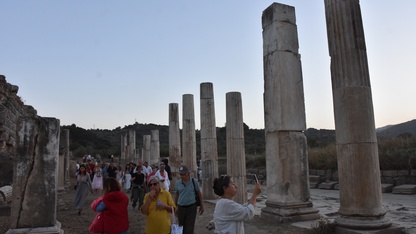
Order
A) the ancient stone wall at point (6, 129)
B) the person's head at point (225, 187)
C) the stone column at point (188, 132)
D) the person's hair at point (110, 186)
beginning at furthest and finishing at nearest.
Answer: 1. the stone column at point (188, 132)
2. the ancient stone wall at point (6, 129)
3. the person's hair at point (110, 186)
4. the person's head at point (225, 187)

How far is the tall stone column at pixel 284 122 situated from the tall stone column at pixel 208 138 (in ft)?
20.8

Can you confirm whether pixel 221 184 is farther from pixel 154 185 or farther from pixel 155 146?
pixel 155 146

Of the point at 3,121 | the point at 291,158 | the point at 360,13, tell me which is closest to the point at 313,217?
the point at 291,158

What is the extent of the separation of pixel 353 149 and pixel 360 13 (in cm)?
302

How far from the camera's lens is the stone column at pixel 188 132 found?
1800 centimetres

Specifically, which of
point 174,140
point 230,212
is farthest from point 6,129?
point 230,212

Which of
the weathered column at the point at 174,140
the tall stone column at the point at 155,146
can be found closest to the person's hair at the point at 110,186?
the weathered column at the point at 174,140

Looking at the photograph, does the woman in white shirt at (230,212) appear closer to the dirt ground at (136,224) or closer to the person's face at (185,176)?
the person's face at (185,176)

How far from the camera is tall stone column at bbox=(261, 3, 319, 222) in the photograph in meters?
8.47

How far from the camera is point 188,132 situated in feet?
59.8

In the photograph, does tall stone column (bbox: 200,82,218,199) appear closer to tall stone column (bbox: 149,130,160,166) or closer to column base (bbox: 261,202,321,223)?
column base (bbox: 261,202,321,223)

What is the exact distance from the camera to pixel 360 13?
735 centimetres

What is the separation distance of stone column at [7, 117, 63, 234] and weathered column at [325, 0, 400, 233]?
564cm

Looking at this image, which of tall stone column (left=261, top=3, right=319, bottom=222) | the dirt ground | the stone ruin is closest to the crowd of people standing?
the stone ruin
